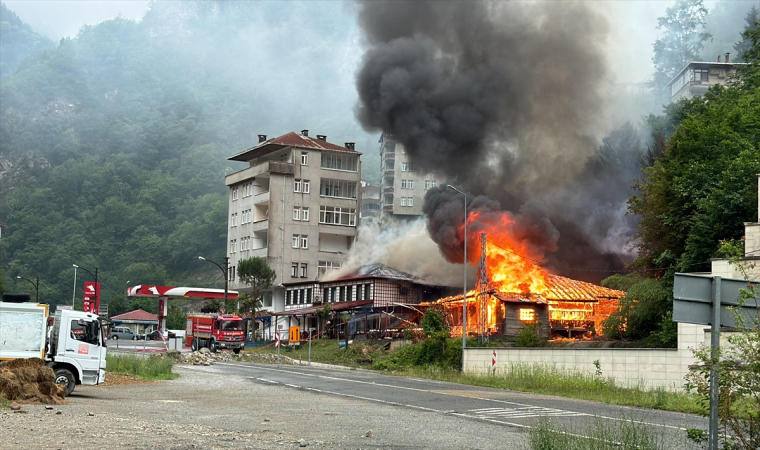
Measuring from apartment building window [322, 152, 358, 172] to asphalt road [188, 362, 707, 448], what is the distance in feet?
185

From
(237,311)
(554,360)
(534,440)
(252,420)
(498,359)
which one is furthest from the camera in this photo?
(237,311)

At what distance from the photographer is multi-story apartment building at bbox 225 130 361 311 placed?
285 ft

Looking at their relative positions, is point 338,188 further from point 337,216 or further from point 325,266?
point 325,266

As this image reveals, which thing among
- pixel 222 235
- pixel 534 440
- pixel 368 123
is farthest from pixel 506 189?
pixel 222 235

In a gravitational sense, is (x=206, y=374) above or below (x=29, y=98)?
below

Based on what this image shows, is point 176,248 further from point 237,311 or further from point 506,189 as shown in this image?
point 506,189

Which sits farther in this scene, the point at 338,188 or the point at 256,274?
the point at 338,188

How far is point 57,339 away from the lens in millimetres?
24312

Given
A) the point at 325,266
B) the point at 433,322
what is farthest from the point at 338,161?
the point at 433,322

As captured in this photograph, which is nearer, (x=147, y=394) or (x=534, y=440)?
(x=534, y=440)

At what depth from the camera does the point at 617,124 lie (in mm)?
83375

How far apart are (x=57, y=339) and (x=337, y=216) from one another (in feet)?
220

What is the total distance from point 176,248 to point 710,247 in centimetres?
10881

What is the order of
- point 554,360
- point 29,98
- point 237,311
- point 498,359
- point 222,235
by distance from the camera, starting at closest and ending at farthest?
point 554,360 → point 498,359 → point 237,311 → point 222,235 → point 29,98
